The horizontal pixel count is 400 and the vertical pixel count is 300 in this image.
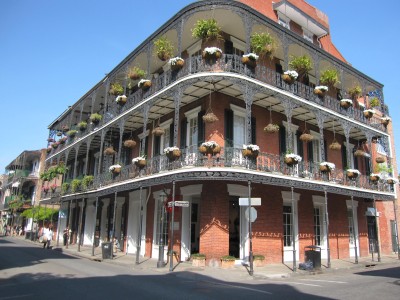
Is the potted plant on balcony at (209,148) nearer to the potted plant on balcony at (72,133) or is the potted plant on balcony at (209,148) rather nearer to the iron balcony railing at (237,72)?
the iron balcony railing at (237,72)

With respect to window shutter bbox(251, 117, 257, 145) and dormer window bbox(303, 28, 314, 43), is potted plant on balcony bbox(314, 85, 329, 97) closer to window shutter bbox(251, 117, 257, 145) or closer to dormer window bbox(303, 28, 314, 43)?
window shutter bbox(251, 117, 257, 145)

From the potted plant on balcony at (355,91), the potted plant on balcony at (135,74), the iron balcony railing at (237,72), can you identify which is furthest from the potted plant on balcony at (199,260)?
the potted plant on balcony at (355,91)

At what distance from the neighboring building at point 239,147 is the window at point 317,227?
5cm

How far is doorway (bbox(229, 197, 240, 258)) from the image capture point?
13945mm

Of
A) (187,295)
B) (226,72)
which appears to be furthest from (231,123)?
(187,295)

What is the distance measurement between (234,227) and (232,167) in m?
3.37

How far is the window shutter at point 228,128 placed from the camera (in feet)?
45.6

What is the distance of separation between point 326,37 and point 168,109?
12.9 m

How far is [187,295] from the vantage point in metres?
7.55

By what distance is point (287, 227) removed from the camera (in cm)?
1553

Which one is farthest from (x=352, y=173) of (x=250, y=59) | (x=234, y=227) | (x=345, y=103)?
(x=250, y=59)

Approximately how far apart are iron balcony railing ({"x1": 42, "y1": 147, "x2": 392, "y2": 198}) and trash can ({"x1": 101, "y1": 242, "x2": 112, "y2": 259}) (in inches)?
123

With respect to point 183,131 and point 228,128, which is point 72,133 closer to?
point 183,131

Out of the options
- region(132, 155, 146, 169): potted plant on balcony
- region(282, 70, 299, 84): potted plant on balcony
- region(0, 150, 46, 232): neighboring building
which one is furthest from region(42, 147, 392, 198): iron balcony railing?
region(0, 150, 46, 232): neighboring building
